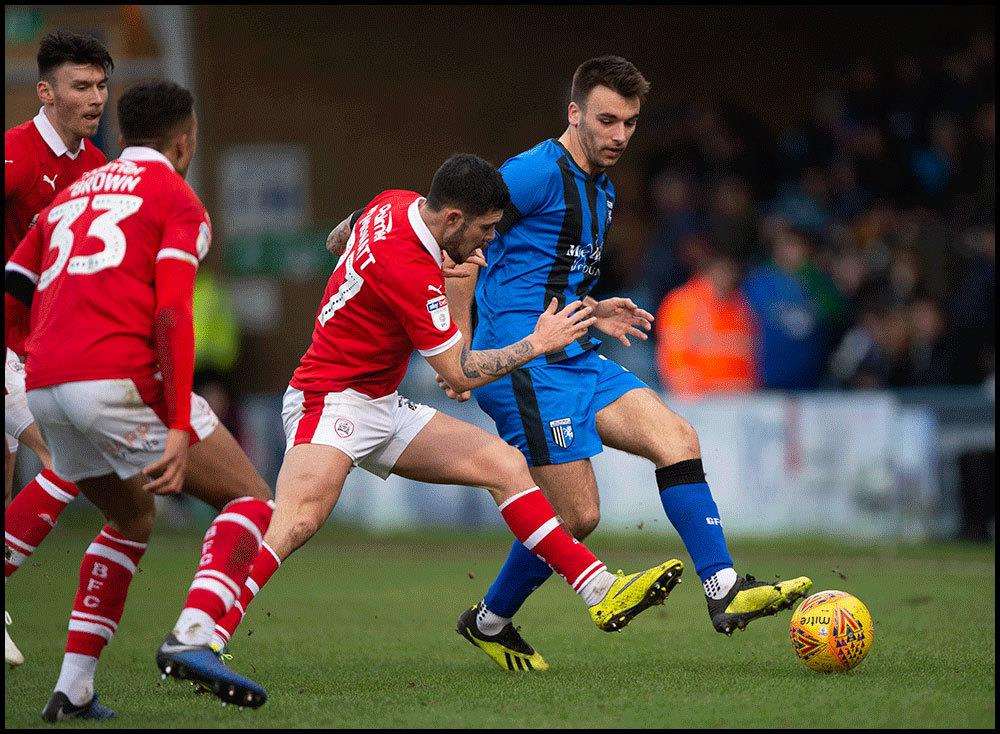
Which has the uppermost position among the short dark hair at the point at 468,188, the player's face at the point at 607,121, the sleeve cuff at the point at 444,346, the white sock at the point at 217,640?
the player's face at the point at 607,121

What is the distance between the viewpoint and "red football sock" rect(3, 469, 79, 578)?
6.95m

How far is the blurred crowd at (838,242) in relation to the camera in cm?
1370

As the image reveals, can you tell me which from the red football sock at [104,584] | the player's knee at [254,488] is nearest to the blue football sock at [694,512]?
the player's knee at [254,488]

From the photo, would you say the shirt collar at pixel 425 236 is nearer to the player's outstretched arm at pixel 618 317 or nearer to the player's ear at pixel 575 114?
the player's outstretched arm at pixel 618 317

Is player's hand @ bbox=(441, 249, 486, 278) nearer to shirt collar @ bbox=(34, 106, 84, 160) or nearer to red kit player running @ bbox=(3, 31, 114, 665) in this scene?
red kit player running @ bbox=(3, 31, 114, 665)

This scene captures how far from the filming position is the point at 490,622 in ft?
23.7

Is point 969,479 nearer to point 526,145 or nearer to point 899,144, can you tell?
point 899,144

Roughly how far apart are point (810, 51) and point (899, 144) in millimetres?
3858

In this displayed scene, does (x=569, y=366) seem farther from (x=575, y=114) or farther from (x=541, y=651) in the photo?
(x=541, y=651)

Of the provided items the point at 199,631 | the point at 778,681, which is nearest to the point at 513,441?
the point at 778,681

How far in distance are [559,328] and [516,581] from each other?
1.57 m

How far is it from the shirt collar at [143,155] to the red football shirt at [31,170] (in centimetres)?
147

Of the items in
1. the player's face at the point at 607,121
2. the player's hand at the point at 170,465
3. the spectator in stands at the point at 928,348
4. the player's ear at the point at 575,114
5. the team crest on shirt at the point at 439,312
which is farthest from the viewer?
the spectator in stands at the point at 928,348

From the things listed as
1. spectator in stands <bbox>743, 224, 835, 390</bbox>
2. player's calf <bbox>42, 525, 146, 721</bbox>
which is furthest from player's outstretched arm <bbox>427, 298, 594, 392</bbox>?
spectator in stands <bbox>743, 224, 835, 390</bbox>
